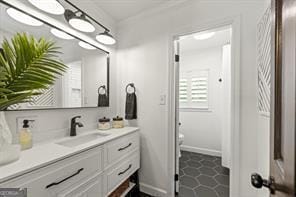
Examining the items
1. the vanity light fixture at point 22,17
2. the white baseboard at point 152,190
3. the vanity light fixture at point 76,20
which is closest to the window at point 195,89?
the white baseboard at point 152,190

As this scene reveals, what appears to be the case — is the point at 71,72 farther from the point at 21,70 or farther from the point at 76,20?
the point at 21,70

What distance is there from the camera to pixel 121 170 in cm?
158

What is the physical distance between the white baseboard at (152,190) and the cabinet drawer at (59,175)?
0.96m

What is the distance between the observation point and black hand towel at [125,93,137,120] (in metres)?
2.04

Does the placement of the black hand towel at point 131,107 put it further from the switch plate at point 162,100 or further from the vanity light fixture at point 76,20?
the vanity light fixture at point 76,20

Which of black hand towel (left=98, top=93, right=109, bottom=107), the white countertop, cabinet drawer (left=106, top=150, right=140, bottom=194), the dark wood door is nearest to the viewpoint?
the dark wood door

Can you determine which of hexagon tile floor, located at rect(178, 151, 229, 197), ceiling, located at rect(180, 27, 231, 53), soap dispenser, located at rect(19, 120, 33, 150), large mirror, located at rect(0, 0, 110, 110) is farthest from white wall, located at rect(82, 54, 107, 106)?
hexagon tile floor, located at rect(178, 151, 229, 197)

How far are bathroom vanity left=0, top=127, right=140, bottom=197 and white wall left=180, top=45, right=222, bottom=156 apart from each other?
83.4 inches

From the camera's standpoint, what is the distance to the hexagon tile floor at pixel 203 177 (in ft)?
6.37

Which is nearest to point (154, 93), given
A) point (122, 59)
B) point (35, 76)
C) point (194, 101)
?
point (122, 59)

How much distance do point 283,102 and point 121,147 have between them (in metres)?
1.39

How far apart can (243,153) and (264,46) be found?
0.95 metres

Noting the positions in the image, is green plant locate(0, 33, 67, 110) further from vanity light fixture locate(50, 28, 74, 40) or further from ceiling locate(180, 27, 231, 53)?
ceiling locate(180, 27, 231, 53)

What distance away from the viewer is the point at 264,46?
1.17 meters
